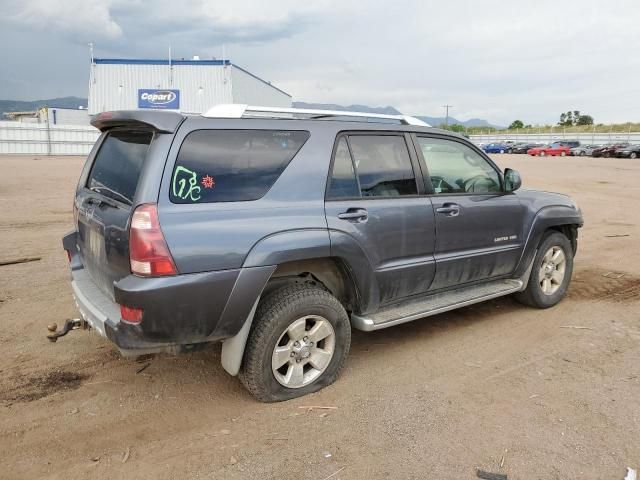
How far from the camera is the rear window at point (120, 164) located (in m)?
3.19

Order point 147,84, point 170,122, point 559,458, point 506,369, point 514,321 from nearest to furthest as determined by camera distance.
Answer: point 559,458 < point 170,122 < point 506,369 < point 514,321 < point 147,84

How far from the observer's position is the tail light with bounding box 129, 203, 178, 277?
286cm

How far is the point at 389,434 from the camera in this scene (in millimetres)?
3072

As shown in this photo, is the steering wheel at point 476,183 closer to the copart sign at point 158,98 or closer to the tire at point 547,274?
the tire at point 547,274

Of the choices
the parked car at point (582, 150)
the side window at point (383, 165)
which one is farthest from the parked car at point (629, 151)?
the side window at point (383, 165)

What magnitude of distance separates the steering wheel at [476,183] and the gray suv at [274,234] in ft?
0.05

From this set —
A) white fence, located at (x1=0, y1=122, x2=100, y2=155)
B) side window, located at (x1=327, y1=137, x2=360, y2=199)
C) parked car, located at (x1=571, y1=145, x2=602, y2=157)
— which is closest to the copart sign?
white fence, located at (x1=0, y1=122, x2=100, y2=155)

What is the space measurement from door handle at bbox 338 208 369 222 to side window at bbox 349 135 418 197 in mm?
162

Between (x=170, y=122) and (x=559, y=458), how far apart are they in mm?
2875

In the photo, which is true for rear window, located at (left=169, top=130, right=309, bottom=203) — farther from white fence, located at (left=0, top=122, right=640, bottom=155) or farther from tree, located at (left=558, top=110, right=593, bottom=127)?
tree, located at (left=558, top=110, right=593, bottom=127)

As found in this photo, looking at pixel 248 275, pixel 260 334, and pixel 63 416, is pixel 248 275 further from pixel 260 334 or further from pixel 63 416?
pixel 63 416

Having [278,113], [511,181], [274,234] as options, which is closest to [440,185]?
[511,181]

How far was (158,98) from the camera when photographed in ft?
151

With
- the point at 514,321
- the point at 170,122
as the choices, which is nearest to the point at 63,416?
the point at 170,122
